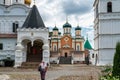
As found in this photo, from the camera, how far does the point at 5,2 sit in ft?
180

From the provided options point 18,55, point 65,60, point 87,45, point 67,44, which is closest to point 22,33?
point 18,55

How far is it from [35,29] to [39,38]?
1.28 metres

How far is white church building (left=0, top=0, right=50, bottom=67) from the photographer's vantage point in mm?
43875

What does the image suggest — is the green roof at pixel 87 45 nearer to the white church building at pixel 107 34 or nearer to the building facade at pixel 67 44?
the building facade at pixel 67 44

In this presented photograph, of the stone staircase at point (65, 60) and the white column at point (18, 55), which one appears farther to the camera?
the stone staircase at point (65, 60)

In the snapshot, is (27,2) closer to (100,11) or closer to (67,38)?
(100,11)

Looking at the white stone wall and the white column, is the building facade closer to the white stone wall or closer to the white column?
the white stone wall

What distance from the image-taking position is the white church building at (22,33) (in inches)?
1727

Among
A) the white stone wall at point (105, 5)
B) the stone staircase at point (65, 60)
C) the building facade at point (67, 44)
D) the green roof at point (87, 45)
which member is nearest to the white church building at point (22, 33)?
the white stone wall at point (105, 5)

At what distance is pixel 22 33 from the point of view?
44.2 metres

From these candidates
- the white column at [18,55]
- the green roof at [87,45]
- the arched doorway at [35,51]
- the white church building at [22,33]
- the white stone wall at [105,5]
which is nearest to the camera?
the white column at [18,55]

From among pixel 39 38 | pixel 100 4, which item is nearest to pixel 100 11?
pixel 100 4

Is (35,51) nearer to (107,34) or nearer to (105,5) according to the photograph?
(107,34)

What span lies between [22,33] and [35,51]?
5.51m
